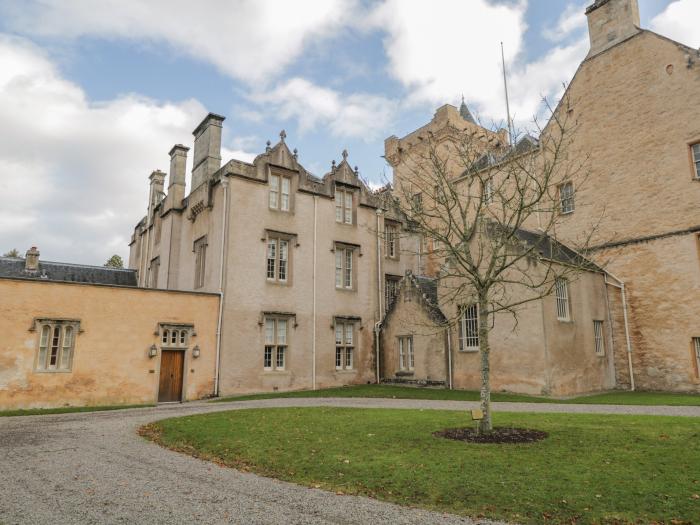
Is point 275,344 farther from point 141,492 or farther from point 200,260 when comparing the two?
point 141,492

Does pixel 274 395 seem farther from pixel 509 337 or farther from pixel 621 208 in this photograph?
pixel 621 208

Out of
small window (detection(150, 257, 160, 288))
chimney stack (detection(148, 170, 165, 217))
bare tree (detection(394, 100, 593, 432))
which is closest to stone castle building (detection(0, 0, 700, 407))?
bare tree (detection(394, 100, 593, 432))

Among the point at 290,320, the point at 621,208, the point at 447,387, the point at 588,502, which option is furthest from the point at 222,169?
the point at 588,502

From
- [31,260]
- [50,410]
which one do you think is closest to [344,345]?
[50,410]

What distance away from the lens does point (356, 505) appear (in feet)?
20.0

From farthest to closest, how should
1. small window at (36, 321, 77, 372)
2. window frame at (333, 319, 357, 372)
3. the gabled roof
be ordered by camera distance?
window frame at (333, 319, 357, 372) < the gabled roof < small window at (36, 321, 77, 372)

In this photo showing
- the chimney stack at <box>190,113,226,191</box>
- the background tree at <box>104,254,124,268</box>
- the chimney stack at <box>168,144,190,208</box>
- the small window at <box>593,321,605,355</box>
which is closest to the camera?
the small window at <box>593,321,605,355</box>

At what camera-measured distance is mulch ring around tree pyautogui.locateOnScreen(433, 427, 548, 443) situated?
956cm

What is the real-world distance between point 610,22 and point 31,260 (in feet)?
113

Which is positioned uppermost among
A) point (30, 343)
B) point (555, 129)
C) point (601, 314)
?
point (555, 129)

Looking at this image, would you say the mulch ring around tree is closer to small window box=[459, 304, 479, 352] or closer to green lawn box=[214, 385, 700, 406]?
green lawn box=[214, 385, 700, 406]

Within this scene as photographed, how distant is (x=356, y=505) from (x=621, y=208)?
75.3 feet

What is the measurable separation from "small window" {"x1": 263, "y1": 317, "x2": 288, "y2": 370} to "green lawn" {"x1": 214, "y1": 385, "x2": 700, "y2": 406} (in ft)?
5.41

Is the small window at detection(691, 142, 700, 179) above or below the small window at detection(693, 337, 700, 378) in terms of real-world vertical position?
above
